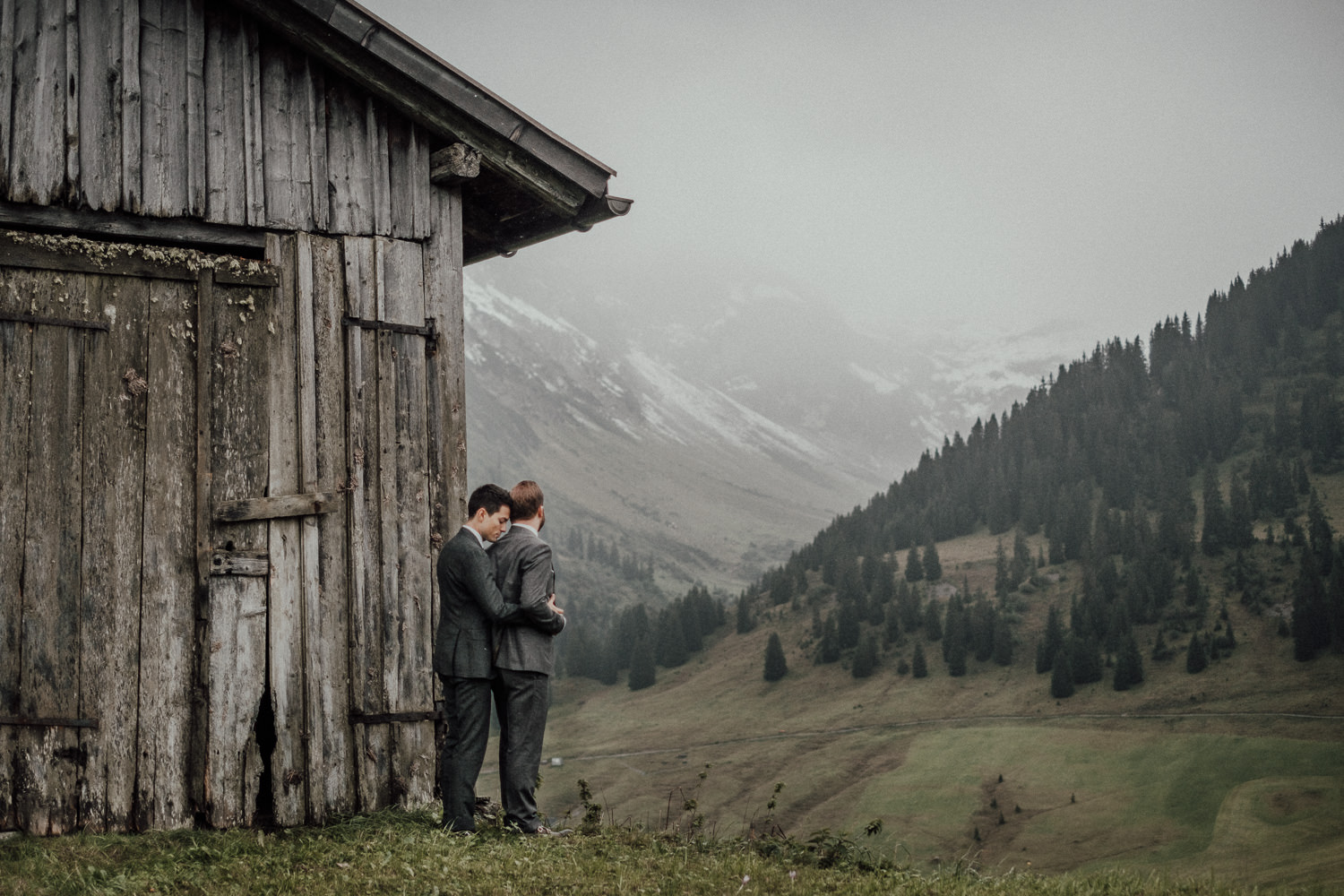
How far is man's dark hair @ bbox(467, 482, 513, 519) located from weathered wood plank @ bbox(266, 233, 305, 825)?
1.32 m

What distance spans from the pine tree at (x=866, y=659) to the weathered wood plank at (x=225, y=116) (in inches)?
4733

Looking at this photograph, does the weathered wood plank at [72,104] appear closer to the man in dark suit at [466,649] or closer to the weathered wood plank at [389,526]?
the weathered wood plank at [389,526]

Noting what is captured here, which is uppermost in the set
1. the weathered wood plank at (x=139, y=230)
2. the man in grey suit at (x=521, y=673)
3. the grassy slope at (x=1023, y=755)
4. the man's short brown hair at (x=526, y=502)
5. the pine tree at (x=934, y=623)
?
the weathered wood plank at (x=139, y=230)

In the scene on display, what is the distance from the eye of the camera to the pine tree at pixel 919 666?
11812 centimetres

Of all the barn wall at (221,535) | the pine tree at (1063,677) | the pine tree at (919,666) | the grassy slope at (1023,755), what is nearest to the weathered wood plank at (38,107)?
the barn wall at (221,535)

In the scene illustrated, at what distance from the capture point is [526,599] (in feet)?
22.9

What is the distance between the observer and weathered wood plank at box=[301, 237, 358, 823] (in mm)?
7430

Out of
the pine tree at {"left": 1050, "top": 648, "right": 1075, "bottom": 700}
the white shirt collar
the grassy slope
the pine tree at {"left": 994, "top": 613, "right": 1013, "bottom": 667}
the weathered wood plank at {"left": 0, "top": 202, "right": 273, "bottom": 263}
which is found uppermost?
the weathered wood plank at {"left": 0, "top": 202, "right": 273, "bottom": 263}

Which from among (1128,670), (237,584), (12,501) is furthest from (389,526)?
(1128,670)

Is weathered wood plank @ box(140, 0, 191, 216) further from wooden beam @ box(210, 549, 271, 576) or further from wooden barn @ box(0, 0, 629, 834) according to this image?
wooden beam @ box(210, 549, 271, 576)

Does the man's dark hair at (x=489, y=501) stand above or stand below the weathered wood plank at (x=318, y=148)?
below

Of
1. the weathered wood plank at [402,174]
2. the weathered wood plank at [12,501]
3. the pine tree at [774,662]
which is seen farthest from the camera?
the pine tree at [774,662]

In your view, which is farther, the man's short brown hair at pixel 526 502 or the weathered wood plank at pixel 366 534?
the weathered wood plank at pixel 366 534

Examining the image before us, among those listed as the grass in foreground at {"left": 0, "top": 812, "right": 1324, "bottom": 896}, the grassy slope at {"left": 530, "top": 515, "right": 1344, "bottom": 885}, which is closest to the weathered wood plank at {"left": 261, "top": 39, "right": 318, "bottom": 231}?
the grass in foreground at {"left": 0, "top": 812, "right": 1324, "bottom": 896}
